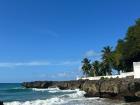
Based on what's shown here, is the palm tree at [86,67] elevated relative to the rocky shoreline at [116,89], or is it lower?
elevated

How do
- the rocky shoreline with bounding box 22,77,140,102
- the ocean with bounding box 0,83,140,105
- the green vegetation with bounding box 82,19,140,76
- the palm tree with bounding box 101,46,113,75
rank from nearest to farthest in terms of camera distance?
the rocky shoreline with bounding box 22,77,140,102 < the ocean with bounding box 0,83,140,105 < the green vegetation with bounding box 82,19,140,76 < the palm tree with bounding box 101,46,113,75

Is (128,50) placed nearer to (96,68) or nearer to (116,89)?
(116,89)

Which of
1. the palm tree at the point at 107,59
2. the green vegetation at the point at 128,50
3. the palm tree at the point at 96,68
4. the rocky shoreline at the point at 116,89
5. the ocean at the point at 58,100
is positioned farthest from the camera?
the palm tree at the point at 96,68

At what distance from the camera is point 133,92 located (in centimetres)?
4412

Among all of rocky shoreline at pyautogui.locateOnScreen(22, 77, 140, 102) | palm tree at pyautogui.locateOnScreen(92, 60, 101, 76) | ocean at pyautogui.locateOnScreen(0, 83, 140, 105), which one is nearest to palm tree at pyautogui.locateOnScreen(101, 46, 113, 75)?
palm tree at pyautogui.locateOnScreen(92, 60, 101, 76)

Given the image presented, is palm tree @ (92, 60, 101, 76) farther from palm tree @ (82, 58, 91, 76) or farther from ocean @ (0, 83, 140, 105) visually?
ocean @ (0, 83, 140, 105)

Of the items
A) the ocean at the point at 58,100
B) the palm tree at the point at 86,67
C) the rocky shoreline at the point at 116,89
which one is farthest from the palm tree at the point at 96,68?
the rocky shoreline at the point at 116,89

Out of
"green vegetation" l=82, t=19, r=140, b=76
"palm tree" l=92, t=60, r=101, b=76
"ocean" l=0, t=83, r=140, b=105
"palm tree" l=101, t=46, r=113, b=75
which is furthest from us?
"palm tree" l=92, t=60, r=101, b=76

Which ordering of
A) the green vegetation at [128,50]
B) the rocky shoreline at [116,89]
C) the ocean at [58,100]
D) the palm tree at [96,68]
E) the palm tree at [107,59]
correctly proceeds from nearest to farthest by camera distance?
the rocky shoreline at [116,89]
the ocean at [58,100]
the green vegetation at [128,50]
the palm tree at [107,59]
the palm tree at [96,68]

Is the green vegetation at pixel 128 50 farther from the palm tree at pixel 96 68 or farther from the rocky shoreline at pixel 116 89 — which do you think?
the palm tree at pixel 96 68

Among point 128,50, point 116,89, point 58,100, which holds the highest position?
point 128,50

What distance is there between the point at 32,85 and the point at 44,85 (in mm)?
10781

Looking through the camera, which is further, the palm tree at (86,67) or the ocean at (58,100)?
the palm tree at (86,67)

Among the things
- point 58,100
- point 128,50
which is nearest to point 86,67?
point 128,50
